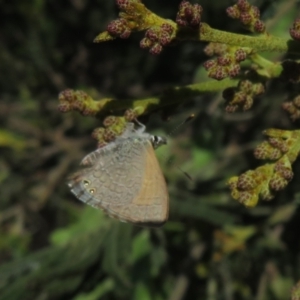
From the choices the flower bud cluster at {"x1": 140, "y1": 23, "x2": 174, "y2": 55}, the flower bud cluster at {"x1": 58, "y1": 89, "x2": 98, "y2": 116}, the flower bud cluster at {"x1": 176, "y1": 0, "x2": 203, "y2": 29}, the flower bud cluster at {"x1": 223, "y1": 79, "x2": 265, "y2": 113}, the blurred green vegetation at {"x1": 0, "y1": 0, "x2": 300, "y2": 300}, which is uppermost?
the flower bud cluster at {"x1": 176, "y1": 0, "x2": 203, "y2": 29}

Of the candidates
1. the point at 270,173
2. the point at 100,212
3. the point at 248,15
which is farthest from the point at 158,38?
the point at 100,212

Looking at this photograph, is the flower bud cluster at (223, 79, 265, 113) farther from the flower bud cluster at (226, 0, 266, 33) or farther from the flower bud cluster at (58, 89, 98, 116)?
the flower bud cluster at (58, 89, 98, 116)

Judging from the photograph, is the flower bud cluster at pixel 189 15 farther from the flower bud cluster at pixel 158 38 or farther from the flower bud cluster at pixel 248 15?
the flower bud cluster at pixel 248 15

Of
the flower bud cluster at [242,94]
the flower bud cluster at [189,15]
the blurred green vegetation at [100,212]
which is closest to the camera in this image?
the flower bud cluster at [189,15]

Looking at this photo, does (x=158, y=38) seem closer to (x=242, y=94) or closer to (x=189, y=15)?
(x=189, y=15)

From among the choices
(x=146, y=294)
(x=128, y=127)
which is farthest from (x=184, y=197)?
(x=128, y=127)

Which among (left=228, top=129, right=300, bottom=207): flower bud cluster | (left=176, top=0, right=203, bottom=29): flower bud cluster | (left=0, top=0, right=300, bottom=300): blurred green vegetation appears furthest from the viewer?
(left=0, top=0, right=300, bottom=300): blurred green vegetation

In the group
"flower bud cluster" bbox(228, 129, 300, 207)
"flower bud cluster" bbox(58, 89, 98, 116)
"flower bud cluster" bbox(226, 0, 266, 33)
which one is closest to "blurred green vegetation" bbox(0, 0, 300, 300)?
"flower bud cluster" bbox(228, 129, 300, 207)

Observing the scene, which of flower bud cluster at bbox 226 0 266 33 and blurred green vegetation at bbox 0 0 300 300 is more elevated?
flower bud cluster at bbox 226 0 266 33

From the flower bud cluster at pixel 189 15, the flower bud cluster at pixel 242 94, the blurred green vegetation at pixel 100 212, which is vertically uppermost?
the flower bud cluster at pixel 189 15

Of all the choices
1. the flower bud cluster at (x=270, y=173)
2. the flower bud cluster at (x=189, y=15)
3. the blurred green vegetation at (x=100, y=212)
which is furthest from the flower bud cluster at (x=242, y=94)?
the blurred green vegetation at (x=100, y=212)
